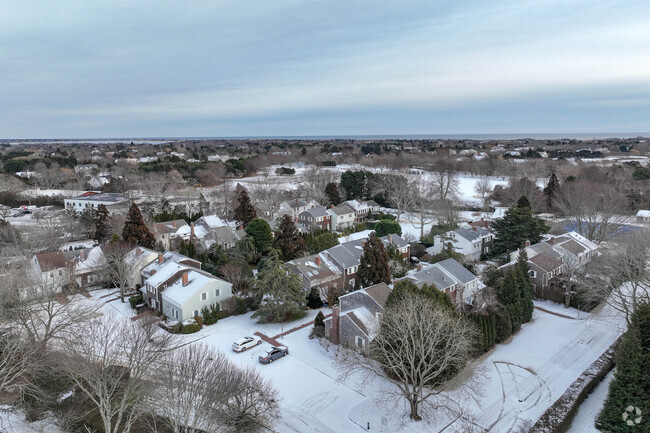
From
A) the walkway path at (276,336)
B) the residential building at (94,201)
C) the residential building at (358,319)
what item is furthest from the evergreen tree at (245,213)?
the residential building at (358,319)

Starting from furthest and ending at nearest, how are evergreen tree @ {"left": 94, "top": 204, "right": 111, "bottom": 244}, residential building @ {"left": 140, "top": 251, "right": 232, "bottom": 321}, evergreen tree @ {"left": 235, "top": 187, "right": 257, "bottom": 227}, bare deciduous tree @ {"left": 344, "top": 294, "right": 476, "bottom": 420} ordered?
evergreen tree @ {"left": 235, "top": 187, "right": 257, "bottom": 227}, evergreen tree @ {"left": 94, "top": 204, "right": 111, "bottom": 244}, residential building @ {"left": 140, "top": 251, "right": 232, "bottom": 321}, bare deciduous tree @ {"left": 344, "top": 294, "right": 476, "bottom": 420}

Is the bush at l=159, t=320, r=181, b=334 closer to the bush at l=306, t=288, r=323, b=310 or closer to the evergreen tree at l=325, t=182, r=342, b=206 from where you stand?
the bush at l=306, t=288, r=323, b=310

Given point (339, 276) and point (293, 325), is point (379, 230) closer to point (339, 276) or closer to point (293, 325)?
point (339, 276)

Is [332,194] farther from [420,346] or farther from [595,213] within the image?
[420,346]

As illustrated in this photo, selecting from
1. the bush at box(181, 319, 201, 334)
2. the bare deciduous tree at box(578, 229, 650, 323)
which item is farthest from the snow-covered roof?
the bare deciduous tree at box(578, 229, 650, 323)

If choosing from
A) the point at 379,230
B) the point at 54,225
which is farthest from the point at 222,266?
the point at 54,225
